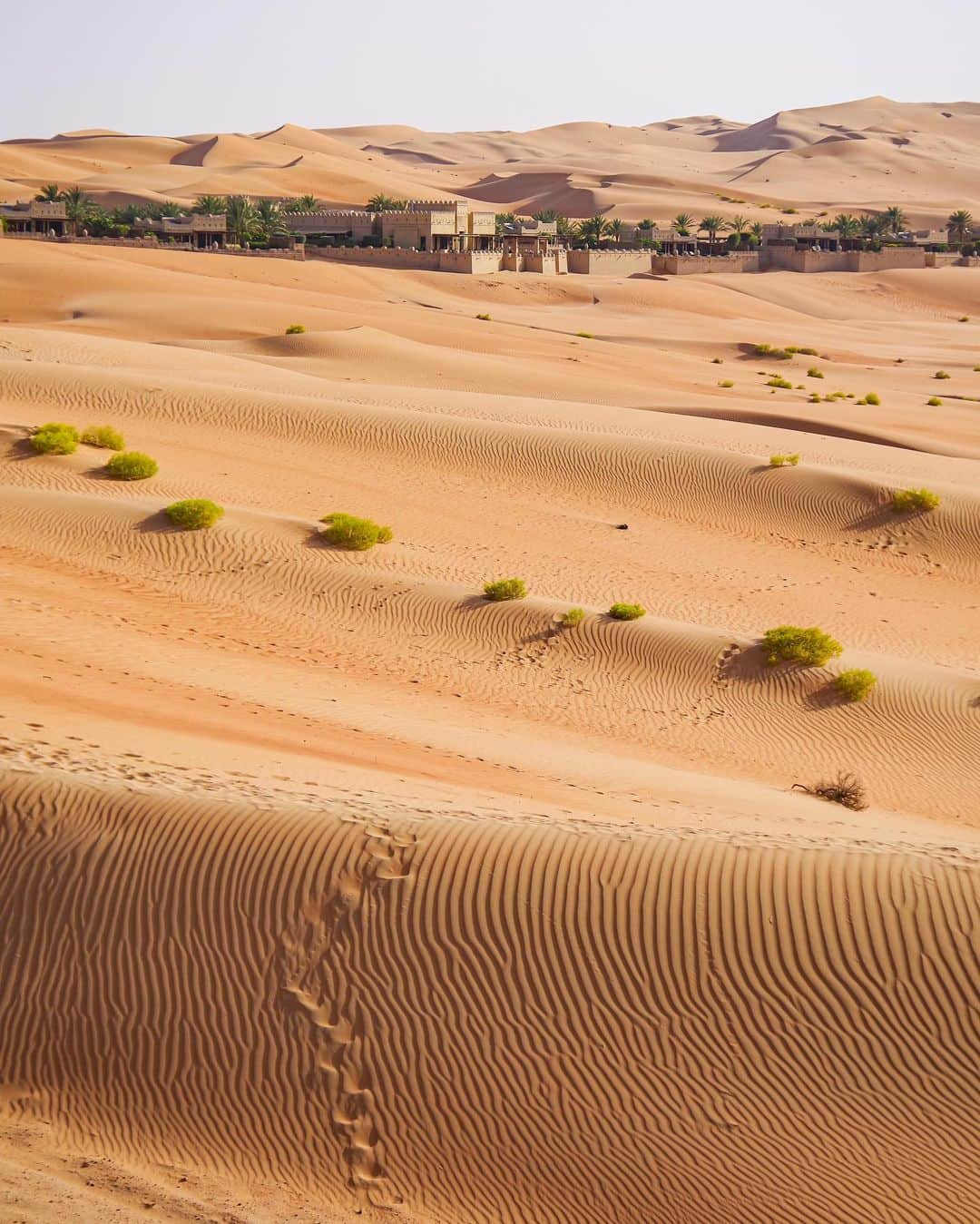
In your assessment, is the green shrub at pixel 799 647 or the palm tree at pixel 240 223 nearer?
the green shrub at pixel 799 647

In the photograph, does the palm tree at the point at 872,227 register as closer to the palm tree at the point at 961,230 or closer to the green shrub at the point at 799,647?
the palm tree at the point at 961,230

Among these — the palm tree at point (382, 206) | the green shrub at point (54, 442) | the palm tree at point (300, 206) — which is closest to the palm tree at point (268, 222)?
the palm tree at point (300, 206)

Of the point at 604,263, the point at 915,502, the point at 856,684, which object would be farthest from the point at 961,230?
the point at 856,684

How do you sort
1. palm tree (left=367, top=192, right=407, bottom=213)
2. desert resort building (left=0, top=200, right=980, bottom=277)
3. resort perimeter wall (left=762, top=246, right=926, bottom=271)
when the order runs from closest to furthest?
desert resort building (left=0, top=200, right=980, bottom=277) → resort perimeter wall (left=762, top=246, right=926, bottom=271) → palm tree (left=367, top=192, right=407, bottom=213)

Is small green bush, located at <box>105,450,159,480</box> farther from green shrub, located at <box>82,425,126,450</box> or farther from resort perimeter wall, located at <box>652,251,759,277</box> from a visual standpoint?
resort perimeter wall, located at <box>652,251,759,277</box>

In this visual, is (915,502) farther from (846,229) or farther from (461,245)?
(846,229)

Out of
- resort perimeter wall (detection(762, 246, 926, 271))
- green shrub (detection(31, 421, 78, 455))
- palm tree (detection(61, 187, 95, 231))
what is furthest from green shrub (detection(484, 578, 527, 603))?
resort perimeter wall (detection(762, 246, 926, 271))
